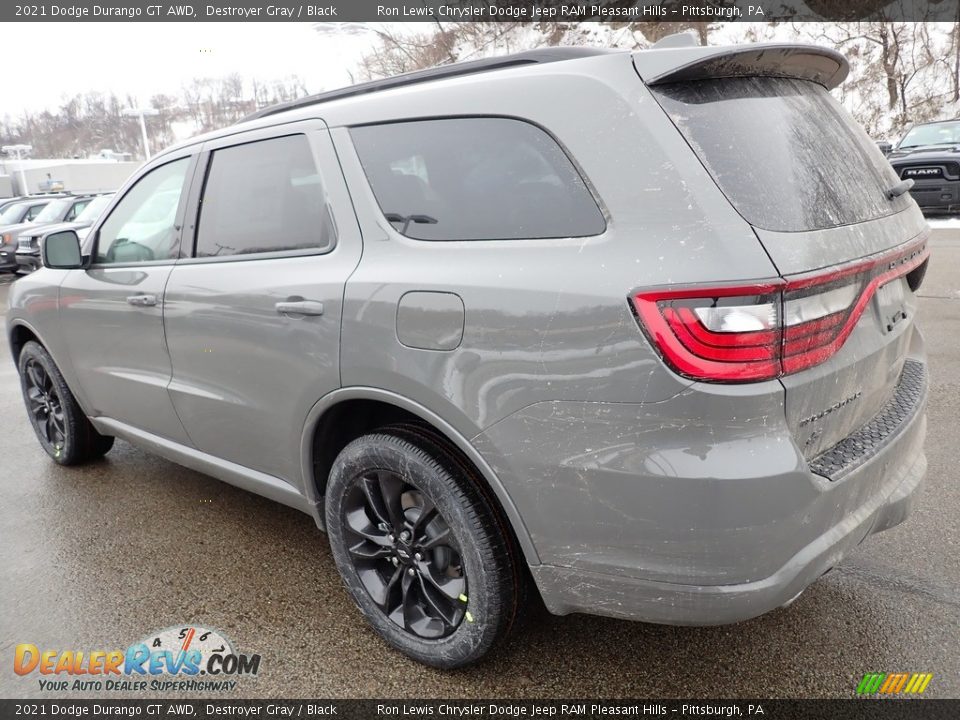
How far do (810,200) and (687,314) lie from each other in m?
0.55

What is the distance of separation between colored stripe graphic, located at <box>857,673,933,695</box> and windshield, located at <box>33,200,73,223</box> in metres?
16.5

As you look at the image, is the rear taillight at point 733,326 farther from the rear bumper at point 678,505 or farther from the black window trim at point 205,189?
the black window trim at point 205,189

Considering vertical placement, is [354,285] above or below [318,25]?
below

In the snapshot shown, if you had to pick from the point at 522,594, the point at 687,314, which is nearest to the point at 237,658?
the point at 522,594

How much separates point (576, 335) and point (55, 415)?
3.76m

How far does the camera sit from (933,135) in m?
14.1

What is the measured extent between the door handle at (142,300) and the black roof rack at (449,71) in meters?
0.90

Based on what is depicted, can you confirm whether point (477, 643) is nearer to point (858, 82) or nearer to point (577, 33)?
point (577, 33)

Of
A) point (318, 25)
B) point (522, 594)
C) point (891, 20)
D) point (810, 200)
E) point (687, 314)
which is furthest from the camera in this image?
point (891, 20)

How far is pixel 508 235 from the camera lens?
2.05m

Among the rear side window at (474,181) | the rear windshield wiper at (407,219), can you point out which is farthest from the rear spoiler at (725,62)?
the rear windshield wiper at (407,219)

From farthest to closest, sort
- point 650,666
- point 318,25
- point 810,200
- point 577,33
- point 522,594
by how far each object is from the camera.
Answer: point 577,33 < point 318,25 < point 650,666 < point 522,594 < point 810,200

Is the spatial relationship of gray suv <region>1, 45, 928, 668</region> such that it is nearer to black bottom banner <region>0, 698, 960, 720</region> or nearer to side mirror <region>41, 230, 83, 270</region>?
black bottom banner <region>0, 698, 960, 720</region>

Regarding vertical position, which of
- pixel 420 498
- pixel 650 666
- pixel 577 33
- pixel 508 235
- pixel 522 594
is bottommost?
pixel 650 666
